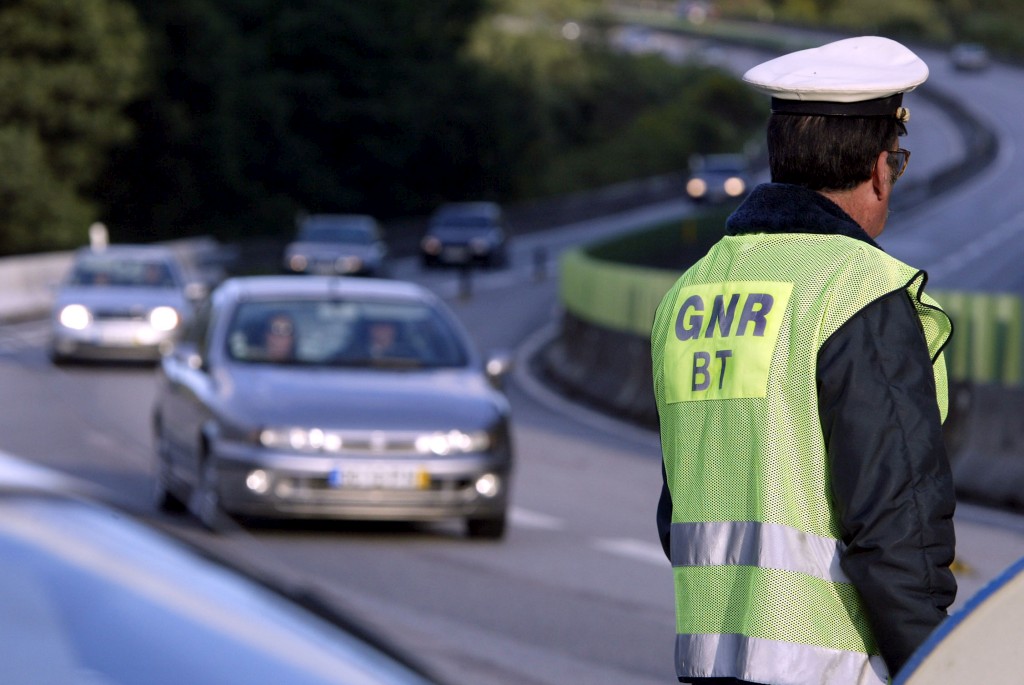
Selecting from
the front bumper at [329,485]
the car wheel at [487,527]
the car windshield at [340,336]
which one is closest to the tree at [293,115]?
the car windshield at [340,336]

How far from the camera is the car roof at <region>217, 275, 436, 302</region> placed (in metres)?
12.2

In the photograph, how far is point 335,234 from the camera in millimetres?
43406

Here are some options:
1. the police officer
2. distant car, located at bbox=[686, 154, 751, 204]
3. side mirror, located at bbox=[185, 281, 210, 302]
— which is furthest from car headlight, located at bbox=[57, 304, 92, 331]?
distant car, located at bbox=[686, 154, 751, 204]

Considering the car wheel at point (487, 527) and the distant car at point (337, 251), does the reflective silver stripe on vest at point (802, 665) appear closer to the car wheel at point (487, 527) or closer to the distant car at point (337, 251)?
the car wheel at point (487, 527)

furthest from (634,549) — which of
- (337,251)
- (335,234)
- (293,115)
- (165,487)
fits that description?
(293,115)

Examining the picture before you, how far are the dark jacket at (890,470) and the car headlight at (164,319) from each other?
21283mm

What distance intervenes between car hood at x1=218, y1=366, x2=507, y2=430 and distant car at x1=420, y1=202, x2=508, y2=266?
123 ft

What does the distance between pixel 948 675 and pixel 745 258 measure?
1022 mm

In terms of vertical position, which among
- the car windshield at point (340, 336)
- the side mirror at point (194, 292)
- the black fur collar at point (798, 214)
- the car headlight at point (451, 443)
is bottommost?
the side mirror at point (194, 292)

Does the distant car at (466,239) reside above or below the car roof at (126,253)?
below

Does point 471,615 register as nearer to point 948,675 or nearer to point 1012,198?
point 948,675

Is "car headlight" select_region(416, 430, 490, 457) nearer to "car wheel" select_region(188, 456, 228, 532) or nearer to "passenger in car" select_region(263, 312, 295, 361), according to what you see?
"car wheel" select_region(188, 456, 228, 532)

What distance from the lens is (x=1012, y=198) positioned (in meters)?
64.8

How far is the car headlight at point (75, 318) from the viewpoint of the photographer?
23469 mm
